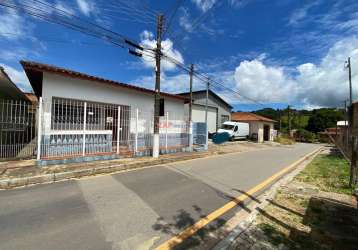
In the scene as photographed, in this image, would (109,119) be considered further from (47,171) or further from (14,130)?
(47,171)

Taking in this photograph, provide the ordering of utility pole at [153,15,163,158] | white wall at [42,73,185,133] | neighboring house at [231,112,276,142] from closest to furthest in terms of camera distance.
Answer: white wall at [42,73,185,133] → utility pole at [153,15,163,158] → neighboring house at [231,112,276,142]

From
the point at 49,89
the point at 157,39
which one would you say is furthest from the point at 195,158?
the point at 49,89

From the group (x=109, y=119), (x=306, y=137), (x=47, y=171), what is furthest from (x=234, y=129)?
(x=306, y=137)

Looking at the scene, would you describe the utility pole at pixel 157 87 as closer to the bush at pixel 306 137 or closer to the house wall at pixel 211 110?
the house wall at pixel 211 110

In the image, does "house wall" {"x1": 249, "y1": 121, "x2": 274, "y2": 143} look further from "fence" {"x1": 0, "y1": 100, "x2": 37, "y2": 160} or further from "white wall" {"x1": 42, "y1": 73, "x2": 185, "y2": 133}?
"fence" {"x1": 0, "y1": 100, "x2": 37, "y2": 160}

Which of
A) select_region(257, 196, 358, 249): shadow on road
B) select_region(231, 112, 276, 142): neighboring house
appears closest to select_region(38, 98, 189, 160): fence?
select_region(257, 196, 358, 249): shadow on road

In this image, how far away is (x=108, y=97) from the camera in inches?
427

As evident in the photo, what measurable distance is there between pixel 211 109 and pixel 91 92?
60.7 feet

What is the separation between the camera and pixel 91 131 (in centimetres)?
891

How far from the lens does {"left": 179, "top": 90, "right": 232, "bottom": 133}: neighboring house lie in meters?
24.5

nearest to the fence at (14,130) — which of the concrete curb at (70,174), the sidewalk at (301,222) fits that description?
the concrete curb at (70,174)

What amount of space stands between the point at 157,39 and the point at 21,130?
7250 mm

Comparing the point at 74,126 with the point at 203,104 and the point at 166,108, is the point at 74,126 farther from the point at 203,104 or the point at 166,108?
the point at 203,104

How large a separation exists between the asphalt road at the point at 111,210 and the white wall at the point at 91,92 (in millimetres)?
4589
